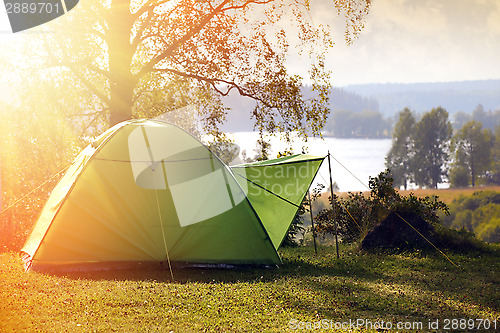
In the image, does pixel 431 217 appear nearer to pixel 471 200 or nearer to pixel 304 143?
pixel 304 143

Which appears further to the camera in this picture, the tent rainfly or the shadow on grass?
the tent rainfly

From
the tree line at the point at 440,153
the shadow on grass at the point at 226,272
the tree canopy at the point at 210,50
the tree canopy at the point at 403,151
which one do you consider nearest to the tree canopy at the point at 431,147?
the tree line at the point at 440,153

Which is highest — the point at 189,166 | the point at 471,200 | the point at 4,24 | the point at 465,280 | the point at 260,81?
the point at 4,24

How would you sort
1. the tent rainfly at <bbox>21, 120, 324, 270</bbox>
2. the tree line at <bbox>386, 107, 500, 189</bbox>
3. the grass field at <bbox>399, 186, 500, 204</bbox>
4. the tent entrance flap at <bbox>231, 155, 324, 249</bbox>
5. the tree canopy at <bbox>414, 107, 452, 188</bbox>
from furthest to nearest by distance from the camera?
the tree canopy at <bbox>414, 107, 452, 188</bbox>, the tree line at <bbox>386, 107, 500, 189</bbox>, the grass field at <bbox>399, 186, 500, 204</bbox>, the tent entrance flap at <bbox>231, 155, 324, 249</bbox>, the tent rainfly at <bbox>21, 120, 324, 270</bbox>

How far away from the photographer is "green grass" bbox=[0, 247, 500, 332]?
7.16 metres

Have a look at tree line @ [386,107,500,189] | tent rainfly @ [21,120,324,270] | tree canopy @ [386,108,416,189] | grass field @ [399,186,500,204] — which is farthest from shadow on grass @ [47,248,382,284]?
tree canopy @ [386,108,416,189]

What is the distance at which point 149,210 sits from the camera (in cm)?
1097

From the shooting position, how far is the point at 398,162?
3639 inches

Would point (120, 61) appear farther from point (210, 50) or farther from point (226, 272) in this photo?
point (226, 272)

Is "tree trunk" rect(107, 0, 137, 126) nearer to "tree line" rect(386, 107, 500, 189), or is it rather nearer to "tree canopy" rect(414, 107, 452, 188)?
"tree line" rect(386, 107, 500, 189)

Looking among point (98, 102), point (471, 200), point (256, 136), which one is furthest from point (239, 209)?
point (471, 200)

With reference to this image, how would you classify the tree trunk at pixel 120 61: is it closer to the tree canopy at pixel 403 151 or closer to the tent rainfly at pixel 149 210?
the tent rainfly at pixel 149 210

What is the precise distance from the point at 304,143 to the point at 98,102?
11597 mm

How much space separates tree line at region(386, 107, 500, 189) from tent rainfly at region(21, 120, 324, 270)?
78.7 meters
